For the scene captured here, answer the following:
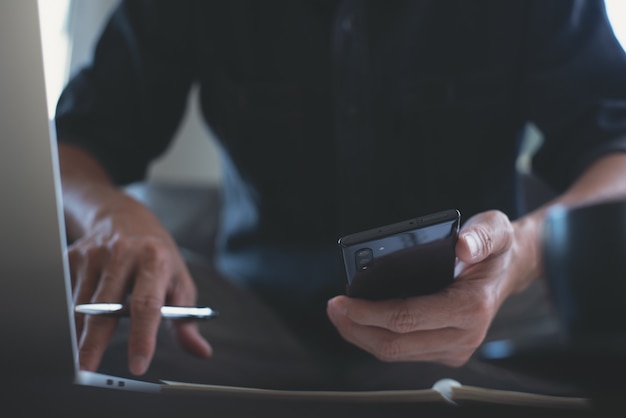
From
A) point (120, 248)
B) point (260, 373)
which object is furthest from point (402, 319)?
point (120, 248)

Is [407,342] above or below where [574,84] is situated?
below

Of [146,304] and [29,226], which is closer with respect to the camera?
[29,226]

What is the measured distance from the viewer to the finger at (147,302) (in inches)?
15.7

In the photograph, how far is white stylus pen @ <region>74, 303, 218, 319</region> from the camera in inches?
16.1

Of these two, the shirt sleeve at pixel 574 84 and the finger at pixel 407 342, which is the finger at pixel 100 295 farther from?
the shirt sleeve at pixel 574 84

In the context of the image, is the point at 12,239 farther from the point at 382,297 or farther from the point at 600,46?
the point at 600,46

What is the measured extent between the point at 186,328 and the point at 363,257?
0.17m

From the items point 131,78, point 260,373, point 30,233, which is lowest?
point 260,373

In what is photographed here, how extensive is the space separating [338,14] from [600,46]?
0.26 m

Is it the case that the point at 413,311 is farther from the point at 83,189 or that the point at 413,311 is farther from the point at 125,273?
the point at 83,189

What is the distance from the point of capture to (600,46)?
640 mm

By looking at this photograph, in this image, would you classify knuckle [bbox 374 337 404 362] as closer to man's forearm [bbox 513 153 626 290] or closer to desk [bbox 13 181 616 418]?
desk [bbox 13 181 616 418]

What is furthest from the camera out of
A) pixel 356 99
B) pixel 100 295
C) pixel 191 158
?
pixel 191 158

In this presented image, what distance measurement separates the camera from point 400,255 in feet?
1.15
